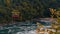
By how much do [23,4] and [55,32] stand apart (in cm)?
2003

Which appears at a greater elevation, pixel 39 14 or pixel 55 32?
pixel 55 32

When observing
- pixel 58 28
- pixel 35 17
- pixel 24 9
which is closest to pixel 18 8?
pixel 24 9

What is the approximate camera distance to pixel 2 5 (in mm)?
20000

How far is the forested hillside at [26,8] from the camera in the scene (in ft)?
64.2

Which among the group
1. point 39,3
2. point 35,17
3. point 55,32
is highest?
point 55,32

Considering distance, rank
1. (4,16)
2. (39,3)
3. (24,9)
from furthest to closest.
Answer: (39,3)
(24,9)
(4,16)

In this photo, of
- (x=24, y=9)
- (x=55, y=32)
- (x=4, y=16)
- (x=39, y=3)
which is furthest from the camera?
(x=39, y=3)

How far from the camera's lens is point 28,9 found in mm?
21141

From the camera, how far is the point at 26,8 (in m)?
21.1

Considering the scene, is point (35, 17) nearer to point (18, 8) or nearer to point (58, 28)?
point (18, 8)

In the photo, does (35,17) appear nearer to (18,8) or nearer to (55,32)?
(18,8)

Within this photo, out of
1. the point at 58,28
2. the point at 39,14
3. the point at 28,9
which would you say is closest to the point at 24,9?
the point at 28,9

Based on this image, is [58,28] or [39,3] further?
[39,3]

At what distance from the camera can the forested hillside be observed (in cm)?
1957
